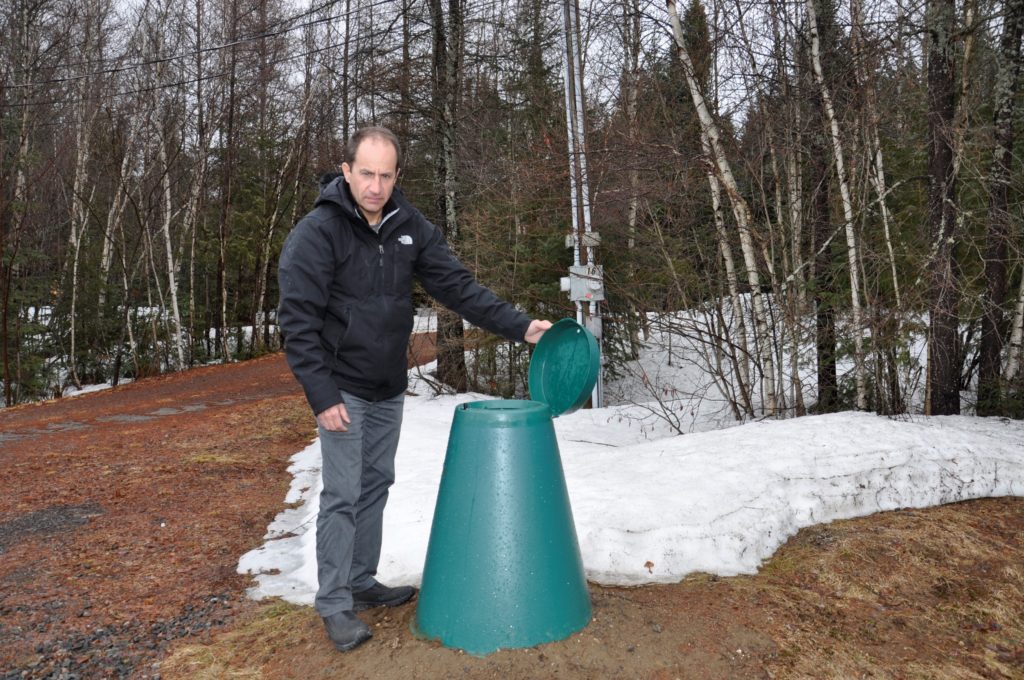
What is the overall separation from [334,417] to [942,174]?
20.2ft

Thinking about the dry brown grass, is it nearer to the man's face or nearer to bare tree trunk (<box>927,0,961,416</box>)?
the man's face

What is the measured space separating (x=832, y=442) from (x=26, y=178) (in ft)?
46.4

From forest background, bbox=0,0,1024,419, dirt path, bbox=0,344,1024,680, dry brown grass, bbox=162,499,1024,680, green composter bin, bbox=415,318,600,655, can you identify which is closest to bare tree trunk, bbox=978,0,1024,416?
forest background, bbox=0,0,1024,419

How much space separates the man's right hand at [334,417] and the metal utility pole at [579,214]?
235 inches

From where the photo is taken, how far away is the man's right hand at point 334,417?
2.53m

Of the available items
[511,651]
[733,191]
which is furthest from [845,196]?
[511,651]

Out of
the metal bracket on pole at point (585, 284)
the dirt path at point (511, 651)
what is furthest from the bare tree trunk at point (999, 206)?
the metal bracket on pole at point (585, 284)

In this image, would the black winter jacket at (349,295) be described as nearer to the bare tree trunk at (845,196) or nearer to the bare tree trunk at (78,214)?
the bare tree trunk at (845,196)

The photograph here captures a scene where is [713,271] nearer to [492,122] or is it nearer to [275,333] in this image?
[492,122]

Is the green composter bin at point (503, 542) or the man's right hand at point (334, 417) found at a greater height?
the man's right hand at point (334, 417)

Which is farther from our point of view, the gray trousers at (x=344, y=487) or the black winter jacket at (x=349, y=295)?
the gray trousers at (x=344, y=487)

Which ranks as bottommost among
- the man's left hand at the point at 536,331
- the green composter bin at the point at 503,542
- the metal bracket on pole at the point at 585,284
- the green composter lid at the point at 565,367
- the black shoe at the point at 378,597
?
the black shoe at the point at 378,597

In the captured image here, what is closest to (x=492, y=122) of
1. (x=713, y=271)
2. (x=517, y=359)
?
(x=517, y=359)

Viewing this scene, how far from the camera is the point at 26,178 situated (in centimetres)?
1310
